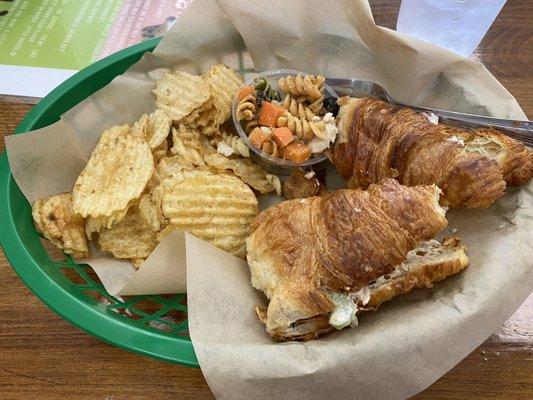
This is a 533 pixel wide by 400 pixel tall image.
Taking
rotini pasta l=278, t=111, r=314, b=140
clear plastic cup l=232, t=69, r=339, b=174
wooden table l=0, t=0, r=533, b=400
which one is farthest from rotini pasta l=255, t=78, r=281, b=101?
wooden table l=0, t=0, r=533, b=400

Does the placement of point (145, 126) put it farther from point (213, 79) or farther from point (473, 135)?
point (473, 135)

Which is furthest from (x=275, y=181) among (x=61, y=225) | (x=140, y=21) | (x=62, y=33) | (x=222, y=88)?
(x=62, y=33)

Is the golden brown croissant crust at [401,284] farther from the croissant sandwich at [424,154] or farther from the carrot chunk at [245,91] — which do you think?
the carrot chunk at [245,91]

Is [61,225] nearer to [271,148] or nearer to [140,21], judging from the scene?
[271,148]

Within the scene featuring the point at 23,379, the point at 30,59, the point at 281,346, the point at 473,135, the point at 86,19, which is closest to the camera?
the point at 281,346

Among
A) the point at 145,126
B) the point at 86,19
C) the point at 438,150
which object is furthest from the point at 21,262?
the point at 86,19

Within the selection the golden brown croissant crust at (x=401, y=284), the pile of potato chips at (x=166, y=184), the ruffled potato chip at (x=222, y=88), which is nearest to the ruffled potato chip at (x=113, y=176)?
the pile of potato chips at (x=166, y=184)

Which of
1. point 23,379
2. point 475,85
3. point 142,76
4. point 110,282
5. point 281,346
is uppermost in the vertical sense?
point 475,85
